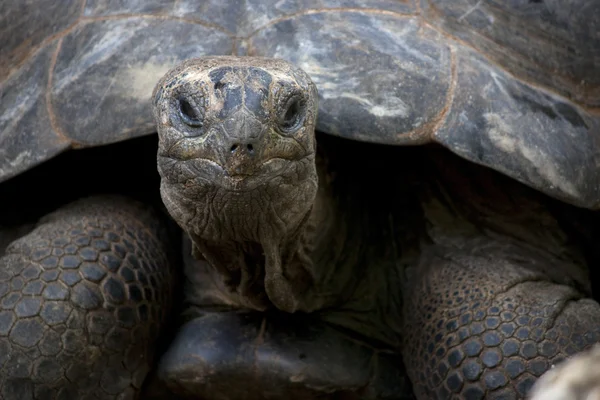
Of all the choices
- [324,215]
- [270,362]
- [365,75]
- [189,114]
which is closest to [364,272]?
[324,215]

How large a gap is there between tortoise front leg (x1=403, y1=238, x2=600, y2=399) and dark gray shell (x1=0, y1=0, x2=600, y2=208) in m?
0.29

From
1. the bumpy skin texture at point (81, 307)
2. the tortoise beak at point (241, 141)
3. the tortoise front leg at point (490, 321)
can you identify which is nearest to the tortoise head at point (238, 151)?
the tortoise beak at point (241, 141)

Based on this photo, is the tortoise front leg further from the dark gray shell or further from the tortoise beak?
the tortoise beak

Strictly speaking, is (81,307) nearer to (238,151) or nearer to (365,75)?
(238,151)

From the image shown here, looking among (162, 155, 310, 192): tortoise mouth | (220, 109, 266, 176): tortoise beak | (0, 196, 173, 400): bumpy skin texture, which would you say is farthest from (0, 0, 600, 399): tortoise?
(220, 109, 266, 176): tortoise beak

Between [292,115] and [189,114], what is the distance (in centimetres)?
24

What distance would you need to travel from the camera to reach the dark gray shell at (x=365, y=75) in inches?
115

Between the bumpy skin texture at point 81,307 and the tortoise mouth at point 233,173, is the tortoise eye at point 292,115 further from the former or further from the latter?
the bumpy skin texture at point 81,307

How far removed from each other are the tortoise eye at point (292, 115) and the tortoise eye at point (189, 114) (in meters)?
0.19

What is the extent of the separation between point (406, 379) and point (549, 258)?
59cm

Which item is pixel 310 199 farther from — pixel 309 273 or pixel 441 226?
pixel 441 226

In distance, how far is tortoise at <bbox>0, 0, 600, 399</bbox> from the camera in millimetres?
2840

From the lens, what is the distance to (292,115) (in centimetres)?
240

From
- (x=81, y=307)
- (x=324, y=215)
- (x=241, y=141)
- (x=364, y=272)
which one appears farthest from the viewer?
(x=364, y=272)
